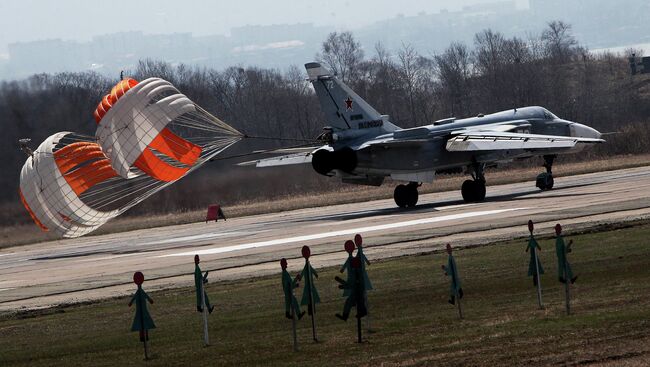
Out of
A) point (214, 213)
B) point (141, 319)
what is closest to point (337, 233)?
point (214, 213)

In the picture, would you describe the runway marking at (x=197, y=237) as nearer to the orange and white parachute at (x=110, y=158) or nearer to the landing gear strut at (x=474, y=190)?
the orange and white parachute at (x=110, y=158)

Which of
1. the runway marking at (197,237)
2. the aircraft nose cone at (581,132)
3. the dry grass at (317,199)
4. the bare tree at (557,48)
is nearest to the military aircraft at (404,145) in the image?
the aircraft nose cone at (581,132)

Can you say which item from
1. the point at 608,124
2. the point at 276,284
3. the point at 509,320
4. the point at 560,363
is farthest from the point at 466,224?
the point at 608,124

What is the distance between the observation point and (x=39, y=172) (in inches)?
1348

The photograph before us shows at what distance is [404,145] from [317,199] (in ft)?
45.9

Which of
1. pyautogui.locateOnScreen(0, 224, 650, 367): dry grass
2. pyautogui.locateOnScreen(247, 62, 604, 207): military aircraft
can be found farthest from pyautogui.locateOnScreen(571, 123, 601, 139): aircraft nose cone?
pyautogui.locateOnScreen(0, 224, 650, 367): dry grass

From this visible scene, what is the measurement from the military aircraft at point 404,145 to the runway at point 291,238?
1.36m

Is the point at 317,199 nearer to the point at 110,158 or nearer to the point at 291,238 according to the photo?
the point at 291,238

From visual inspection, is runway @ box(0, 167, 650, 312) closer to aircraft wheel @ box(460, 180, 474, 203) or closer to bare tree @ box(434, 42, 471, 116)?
aircraft wheel @ box(460, 180, 474, 203)

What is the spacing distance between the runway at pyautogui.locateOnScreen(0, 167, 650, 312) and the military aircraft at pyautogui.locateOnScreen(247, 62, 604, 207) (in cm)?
136

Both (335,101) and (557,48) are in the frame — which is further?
(557,48)

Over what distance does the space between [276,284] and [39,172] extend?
12.9m

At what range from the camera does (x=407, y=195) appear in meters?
43.4

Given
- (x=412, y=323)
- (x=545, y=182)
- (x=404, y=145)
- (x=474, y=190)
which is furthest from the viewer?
(x=545, y=182)
